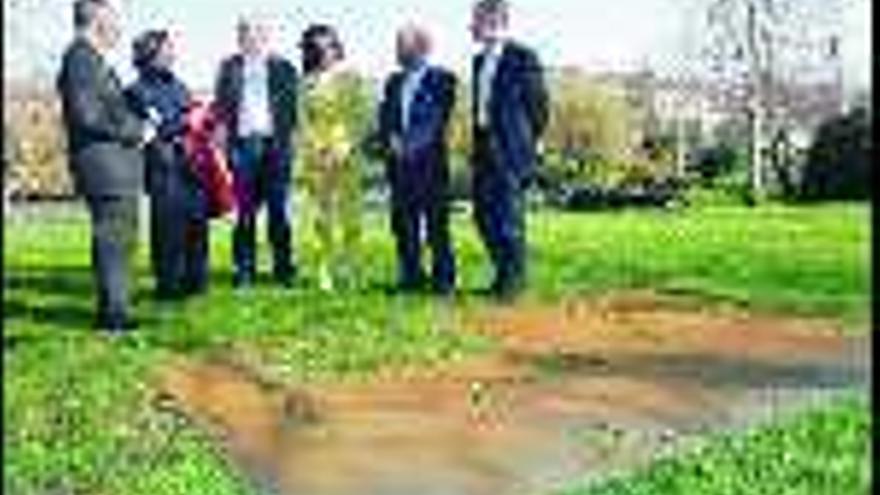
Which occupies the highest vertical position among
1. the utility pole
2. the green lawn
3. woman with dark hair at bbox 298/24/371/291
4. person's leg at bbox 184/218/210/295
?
the utility pole

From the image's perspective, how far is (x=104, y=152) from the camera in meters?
17.0

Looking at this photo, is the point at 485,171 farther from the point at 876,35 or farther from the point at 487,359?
the point at 876,35

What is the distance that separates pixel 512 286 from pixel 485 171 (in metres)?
0.79

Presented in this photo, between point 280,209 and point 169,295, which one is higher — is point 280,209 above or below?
above

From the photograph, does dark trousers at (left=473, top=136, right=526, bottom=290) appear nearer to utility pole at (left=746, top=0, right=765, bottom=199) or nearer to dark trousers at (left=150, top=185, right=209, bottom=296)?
dark trousers at (left=150, top=185, right=209, bottom=296)

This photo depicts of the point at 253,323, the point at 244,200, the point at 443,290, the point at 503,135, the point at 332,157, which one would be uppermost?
the point at 503,135

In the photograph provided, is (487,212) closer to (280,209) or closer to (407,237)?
(407,237)

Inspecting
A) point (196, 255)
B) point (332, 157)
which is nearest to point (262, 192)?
point (332, 157)

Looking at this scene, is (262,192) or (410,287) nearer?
(410,287)

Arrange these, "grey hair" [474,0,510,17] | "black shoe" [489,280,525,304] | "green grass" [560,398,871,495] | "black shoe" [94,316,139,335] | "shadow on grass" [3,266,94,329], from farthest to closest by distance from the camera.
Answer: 1. "black shoe" [489,280,525,304]
2. "grey hair" [474,0,510,17]
3. "shadow on grass" [3,266,94,329]
4. "black shoe" [94,316,139,335]
5. "green grass" [560,398,871,495]

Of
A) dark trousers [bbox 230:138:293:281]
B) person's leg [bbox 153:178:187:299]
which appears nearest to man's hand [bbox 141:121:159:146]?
person's leg [bbox 153:178:187:299]

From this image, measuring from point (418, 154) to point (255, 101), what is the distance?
3.78ft

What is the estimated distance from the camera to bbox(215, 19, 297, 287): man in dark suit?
1917cm

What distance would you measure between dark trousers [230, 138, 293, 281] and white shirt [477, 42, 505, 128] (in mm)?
1472
